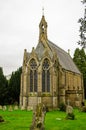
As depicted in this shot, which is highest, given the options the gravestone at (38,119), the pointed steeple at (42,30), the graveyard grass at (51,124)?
the pointed steeple at (42,30)

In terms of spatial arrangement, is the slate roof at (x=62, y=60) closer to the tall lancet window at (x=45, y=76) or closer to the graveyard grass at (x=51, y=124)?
the tall lancet window at (x=45, y=76)

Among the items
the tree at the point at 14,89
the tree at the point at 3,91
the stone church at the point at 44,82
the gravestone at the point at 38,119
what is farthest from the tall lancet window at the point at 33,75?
the gravestone at the point at 38,119

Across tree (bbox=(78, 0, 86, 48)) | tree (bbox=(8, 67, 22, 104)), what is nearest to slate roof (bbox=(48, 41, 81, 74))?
tree (bbox=(8, 67, 22, 104))

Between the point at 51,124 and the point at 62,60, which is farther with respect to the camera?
the point at 62,60

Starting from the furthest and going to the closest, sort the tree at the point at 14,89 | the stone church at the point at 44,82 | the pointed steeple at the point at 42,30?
1. the tree at the point at 14,89
2. the pointed steeple at the point at 42,30
3. the stone church at the point at 44,82

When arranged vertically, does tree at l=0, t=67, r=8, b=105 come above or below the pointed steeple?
below

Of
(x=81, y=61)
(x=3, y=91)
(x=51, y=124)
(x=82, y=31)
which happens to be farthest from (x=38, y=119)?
(x=81, y=61)

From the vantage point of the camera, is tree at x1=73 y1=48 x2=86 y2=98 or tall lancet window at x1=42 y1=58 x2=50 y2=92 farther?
tree at x1=73 y1=48 x2=86 y2=98

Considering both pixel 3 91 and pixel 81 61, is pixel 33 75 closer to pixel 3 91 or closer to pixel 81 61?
pixel 3 91

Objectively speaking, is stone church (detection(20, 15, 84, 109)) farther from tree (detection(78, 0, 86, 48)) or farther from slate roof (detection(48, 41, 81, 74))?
tree (detection(78, 0, 86, 48))

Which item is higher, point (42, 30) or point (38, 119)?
point (42, 30)

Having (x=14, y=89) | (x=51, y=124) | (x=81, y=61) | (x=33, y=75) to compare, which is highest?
(x=81, y=61)

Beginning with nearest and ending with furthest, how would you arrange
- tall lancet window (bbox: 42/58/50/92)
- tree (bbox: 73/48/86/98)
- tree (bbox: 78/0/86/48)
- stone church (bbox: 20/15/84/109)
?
1. tree (bbox: 78/0/86/48)
2. stone church (bbox: 20/15/84/109)
3. tall lancet window (bbox: 42/58/50/92)
4. tree (bbox: 73/48/86/98)

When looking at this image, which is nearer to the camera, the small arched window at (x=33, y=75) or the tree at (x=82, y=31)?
the tree at (x=82, y=31)
